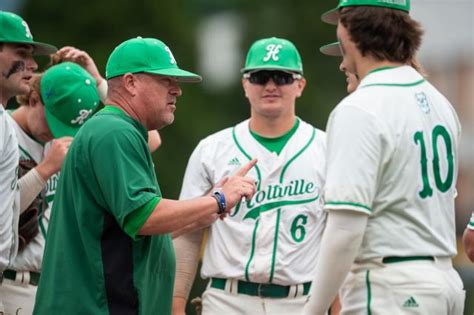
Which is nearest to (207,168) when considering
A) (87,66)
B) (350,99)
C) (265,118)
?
(265,118)

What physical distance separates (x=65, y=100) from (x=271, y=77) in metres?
1.52

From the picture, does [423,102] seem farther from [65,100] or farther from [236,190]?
[65,100]

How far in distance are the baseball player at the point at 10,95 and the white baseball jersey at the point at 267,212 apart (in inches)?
53.1

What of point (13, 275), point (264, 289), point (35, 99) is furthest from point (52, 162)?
point (264, 289)

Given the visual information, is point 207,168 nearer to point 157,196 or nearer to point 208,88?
point 157,196

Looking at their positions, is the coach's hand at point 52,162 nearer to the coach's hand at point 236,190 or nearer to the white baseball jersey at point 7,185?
the white baseball jersey at point 7,185

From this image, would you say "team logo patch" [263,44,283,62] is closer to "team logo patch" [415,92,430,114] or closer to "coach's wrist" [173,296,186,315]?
"coach's wrist" [173,296,186,315]

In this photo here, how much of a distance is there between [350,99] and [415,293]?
915 millimetres

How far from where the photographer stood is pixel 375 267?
5773mm

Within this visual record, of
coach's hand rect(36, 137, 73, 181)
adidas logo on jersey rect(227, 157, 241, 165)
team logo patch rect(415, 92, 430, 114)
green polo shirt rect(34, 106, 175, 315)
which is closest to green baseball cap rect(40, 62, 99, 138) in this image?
coach's hand rect(36, 137, 73, 181)

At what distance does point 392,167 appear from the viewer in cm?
575

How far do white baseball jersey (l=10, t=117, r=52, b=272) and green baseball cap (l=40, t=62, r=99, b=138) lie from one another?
244 mm

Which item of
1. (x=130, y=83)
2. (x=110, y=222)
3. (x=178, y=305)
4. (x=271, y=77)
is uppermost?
(x=130, y=83)

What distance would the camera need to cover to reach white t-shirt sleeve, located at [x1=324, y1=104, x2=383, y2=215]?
5.63 meters
